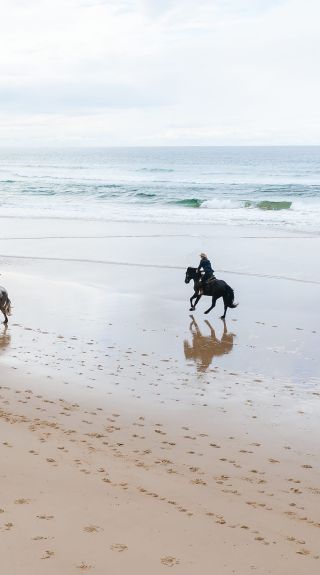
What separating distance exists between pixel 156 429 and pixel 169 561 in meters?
3.50

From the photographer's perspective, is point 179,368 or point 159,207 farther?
point 159,207

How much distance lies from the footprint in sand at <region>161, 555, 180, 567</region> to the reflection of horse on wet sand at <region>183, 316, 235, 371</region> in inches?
254

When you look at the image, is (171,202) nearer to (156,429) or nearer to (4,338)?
(4,338)

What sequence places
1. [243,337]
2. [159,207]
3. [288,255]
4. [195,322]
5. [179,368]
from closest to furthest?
1. [179,368]
2. [243,337]
3. [195,322]
4. [288,255]
5. [159,207]

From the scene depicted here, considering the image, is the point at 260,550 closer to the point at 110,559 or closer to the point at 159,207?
the point at 110,559

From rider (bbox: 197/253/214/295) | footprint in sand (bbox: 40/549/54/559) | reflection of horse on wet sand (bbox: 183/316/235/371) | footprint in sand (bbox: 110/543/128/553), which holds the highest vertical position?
rider (bbox: 197/253/214/295)

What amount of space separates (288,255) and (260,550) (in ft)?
62.9

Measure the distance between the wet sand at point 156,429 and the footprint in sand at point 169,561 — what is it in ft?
0.04

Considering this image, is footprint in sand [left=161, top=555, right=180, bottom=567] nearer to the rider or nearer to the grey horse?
the grey horse

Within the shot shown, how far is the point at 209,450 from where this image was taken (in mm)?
8547

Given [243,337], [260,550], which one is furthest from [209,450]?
[243,337]

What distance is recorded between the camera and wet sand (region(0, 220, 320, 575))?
600 centimetres

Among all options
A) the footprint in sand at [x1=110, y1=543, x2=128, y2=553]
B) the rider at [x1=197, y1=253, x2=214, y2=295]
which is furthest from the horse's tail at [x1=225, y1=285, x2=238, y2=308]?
the footprint in sand at [x1=110, y1=543, x2=128, y2=553]

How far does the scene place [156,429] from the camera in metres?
9.20
